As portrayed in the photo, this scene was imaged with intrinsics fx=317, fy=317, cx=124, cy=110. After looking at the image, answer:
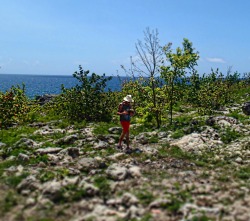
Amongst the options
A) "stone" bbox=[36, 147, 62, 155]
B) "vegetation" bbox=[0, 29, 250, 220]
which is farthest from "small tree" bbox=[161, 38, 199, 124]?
"stone" bbox=[36, 147, 62, 155]

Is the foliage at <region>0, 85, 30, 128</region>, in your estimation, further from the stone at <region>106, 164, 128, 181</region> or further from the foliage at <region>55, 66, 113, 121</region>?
the stone at <region>106, 164, 128, 181</region>

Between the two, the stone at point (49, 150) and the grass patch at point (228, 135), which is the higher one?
the grass patch at point (228, 135)

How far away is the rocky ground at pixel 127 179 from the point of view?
8.22 m

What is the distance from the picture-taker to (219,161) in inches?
500

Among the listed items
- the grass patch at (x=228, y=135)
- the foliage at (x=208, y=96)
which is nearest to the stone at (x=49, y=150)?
the grass patch at (x=228, y=135)

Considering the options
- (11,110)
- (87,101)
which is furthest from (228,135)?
(11,110)

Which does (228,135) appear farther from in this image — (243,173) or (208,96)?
(208,96)

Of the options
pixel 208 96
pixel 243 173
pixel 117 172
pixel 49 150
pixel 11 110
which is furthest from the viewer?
pixel 208 96

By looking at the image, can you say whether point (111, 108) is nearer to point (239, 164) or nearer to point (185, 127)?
point (185, 127)

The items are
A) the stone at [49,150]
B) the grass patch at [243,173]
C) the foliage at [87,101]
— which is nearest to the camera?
the grass patch at [243,173]

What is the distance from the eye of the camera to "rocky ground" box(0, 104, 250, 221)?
822cm

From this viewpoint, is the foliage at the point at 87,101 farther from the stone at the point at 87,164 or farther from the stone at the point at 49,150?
the stone at the point at 87,164

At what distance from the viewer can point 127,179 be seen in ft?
33.6

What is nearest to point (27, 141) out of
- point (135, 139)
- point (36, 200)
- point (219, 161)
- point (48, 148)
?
point (48, 148)
